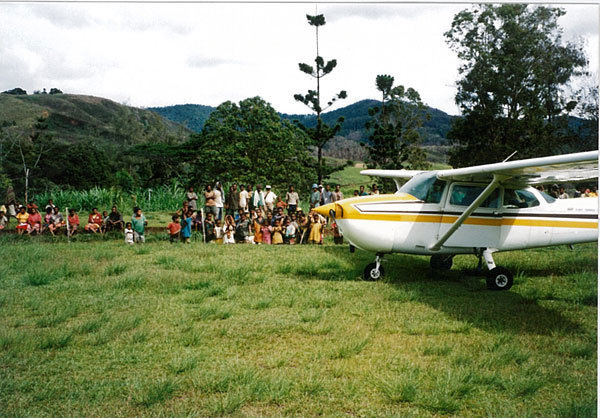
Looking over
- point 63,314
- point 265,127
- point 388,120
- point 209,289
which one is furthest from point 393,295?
point 388,120

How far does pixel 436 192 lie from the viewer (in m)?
7.20

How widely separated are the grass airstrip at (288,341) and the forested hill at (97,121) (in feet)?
102

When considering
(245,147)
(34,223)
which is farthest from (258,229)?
(34,223)

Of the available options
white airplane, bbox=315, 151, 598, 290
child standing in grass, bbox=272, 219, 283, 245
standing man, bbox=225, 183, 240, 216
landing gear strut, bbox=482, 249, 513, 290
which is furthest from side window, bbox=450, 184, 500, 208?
standing man, bbox=225, 183, 240, 216

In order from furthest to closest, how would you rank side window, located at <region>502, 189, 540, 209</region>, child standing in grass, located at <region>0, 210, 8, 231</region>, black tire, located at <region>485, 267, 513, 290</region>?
child standing in grass, located at <region>0, 210, 8, 231</region> < side window, located at <region>502, 189, 540, 209</region> < black tire, located at <region>485, 267, 513, 290</region>

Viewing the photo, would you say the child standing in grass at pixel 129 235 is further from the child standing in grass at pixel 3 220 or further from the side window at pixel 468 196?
the side window at pixel 468 196

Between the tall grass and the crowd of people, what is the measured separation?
3.52 m

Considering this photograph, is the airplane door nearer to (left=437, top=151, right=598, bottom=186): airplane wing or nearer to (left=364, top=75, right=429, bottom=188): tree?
(left=437, top=151, right=598, bottom=186): airplane wing

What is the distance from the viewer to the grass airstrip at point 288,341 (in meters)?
3.30

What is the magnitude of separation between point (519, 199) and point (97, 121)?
8576 cm

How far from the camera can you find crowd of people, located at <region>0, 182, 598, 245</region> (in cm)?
1225

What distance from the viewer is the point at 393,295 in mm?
6211

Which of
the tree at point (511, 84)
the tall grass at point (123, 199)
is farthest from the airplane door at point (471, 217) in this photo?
the tall grass at point (123, 199)

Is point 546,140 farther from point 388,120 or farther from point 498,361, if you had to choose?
point 498,361
